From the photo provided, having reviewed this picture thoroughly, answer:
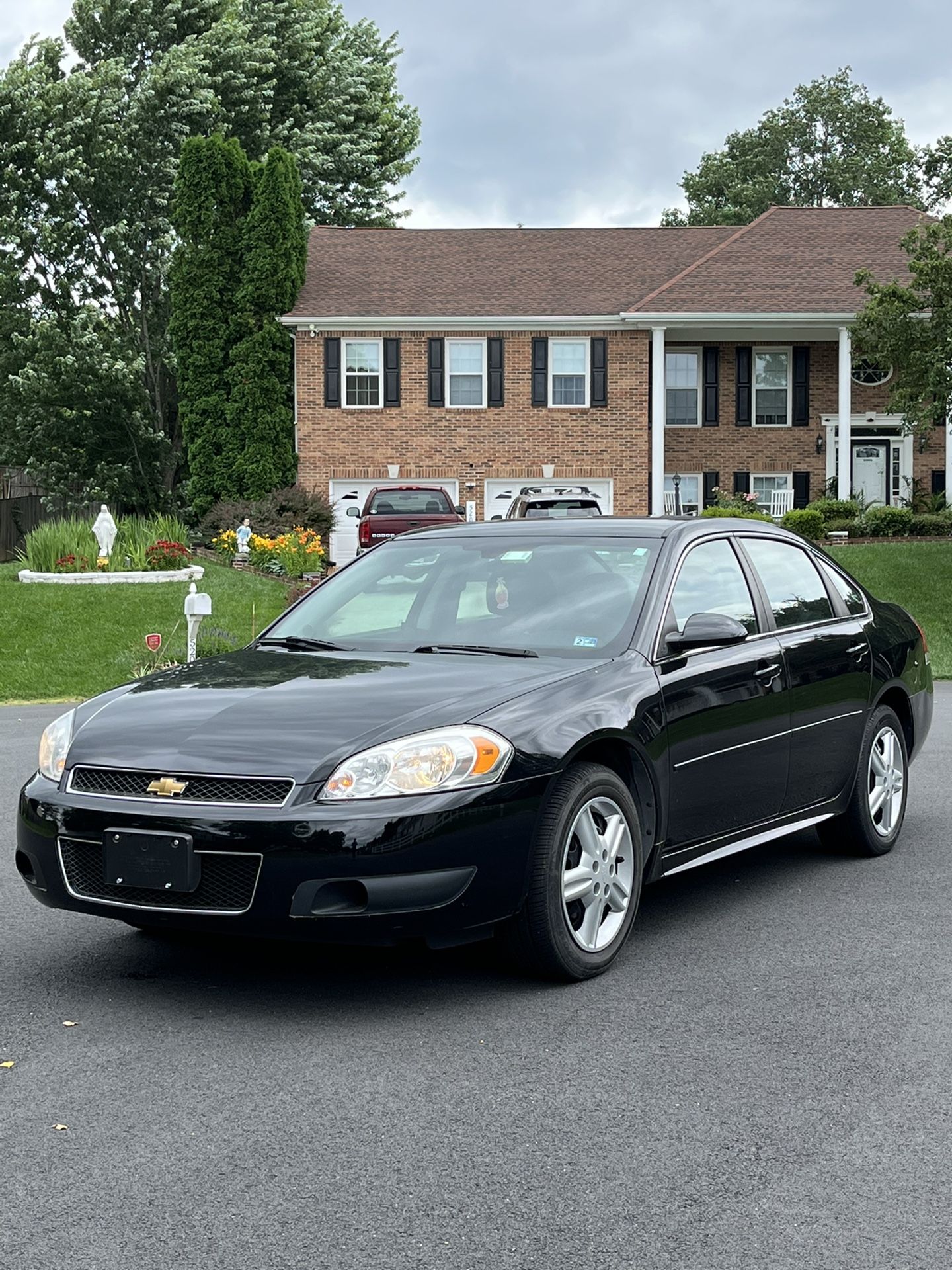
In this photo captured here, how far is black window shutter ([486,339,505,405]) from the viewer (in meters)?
36.0

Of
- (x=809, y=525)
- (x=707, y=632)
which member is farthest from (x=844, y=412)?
(x=707, y=632)

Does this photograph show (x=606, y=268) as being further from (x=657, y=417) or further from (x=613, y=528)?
(x=613, y=528)

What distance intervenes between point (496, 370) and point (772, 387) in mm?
6803

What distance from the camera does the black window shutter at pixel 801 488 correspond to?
37.6 m

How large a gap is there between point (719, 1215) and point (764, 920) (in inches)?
116

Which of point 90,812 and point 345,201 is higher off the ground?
point 345,201

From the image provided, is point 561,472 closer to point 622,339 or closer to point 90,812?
point 622,339

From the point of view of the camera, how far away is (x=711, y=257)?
37.0 metres

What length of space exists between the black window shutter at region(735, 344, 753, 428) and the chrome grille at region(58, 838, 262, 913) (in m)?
33.8

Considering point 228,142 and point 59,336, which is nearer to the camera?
point 228,142

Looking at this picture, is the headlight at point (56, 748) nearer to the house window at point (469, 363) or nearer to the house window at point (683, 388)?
the house window at point (469, 363)

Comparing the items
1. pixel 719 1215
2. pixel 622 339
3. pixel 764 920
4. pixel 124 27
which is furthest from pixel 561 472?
pixel 719 1215

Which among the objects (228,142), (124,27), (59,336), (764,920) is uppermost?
(124,27)

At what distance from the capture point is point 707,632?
239 inches
